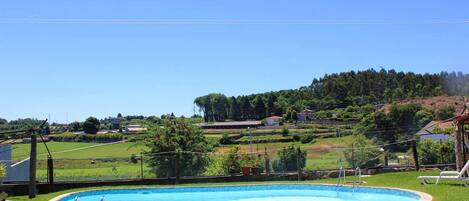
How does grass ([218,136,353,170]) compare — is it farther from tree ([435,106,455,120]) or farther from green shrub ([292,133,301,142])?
tree ([435,106,455,120])

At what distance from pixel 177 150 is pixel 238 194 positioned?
521cm

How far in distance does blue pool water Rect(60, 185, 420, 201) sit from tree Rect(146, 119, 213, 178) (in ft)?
8.55

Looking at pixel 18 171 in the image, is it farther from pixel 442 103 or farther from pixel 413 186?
pixel 442 103

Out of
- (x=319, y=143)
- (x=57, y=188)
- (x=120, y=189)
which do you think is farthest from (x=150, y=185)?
(x=319, y=143)

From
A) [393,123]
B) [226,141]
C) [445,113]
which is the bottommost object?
[226,141]

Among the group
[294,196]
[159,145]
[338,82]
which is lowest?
[294,196]

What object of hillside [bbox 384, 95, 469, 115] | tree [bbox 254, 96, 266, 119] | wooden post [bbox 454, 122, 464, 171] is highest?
tree [bbox 254, 96, 266, 119]

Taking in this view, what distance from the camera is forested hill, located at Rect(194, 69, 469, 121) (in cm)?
10928

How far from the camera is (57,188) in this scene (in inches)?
752

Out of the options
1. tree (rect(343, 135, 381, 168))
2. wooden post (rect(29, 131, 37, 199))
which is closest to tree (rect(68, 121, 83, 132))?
tree (rect(343, 135, 381, 168))

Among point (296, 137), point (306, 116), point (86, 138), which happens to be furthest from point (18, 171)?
point (306, 116)

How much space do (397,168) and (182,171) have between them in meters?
8.92

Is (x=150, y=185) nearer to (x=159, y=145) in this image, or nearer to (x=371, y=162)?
(x=159, y=145)

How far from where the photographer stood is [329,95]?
426 ft
